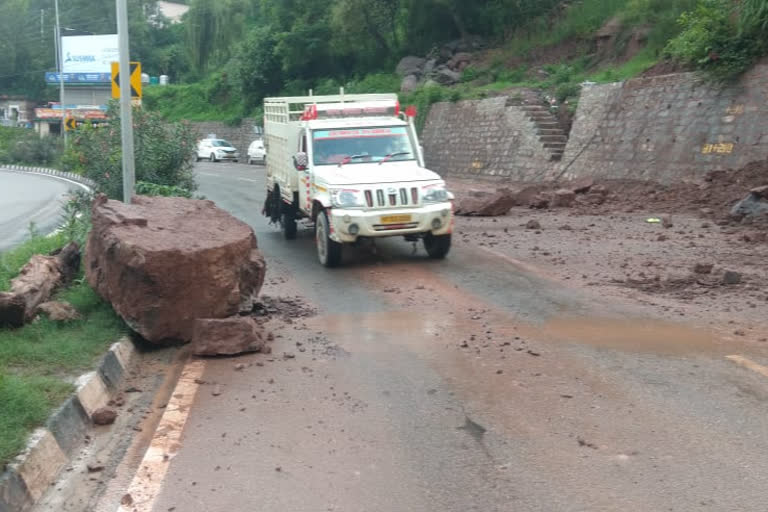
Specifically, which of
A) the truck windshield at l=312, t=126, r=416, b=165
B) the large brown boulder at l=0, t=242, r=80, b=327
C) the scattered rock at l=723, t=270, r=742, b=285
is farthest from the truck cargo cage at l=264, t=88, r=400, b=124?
the scattered rock at l=723, t=270, r=742, b=285

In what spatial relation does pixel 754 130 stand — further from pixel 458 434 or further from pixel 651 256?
pixel 458 434

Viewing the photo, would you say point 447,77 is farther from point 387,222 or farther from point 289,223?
point 387,222

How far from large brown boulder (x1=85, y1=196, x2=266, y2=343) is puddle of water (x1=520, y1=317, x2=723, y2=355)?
2845 mm

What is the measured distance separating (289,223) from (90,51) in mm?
59544

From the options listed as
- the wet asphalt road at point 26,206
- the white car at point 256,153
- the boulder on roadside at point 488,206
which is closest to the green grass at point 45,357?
the wet asphalt road at point 26,206

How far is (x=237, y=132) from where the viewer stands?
60.8 m

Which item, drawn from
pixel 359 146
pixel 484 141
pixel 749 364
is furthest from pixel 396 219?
pixel 484 141

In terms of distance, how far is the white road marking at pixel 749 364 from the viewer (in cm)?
666

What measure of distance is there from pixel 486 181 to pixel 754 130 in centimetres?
1146

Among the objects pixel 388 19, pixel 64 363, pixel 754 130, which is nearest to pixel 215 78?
pixel 388 19

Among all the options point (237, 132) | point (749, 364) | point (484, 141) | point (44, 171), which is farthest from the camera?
point (237, 132)

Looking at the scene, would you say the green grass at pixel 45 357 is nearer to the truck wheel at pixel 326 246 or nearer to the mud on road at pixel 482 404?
the mud on road at pixel 482 404

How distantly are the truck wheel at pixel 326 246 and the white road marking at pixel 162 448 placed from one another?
5211mm

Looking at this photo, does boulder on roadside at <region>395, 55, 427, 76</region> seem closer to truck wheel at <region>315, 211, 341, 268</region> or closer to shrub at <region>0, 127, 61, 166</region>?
shrub at <region>0, 127, 61, 166</region>
